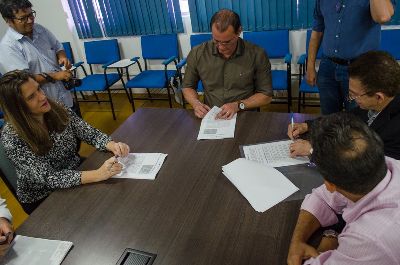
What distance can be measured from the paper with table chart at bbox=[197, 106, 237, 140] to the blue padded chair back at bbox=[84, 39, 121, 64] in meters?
2.52

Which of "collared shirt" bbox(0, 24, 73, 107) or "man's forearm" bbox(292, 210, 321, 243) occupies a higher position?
"collared shirt" bbox(0, 24, 73, 107)

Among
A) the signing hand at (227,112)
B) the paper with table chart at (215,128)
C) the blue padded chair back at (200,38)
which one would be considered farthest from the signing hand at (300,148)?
the blue padded chair back at (200,38)

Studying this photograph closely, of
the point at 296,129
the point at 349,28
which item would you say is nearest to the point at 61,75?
the point at 296,129

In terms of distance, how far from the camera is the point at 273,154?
4.88 ft

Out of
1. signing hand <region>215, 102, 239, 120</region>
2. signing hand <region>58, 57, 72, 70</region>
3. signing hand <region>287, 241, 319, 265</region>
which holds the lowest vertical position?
signing hand <region>287, 241, 319, 265</region>

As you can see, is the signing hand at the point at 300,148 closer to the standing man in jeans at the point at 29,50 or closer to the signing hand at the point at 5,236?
the signing hand at the point at 5,236

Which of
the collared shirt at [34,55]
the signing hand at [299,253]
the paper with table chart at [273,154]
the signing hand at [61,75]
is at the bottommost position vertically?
the signing hand at [299,253]

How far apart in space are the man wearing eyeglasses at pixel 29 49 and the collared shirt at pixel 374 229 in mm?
2246

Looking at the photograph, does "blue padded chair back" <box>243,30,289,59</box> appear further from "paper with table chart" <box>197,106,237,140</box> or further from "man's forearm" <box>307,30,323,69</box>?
"paper with table chart" <box>197,106,237,140</box>

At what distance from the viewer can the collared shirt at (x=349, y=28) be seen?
192 cm

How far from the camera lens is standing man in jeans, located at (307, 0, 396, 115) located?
6.18 ft

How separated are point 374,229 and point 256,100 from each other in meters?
1.50

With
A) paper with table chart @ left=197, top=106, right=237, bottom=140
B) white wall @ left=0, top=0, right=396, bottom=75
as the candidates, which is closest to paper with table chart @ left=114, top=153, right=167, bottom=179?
paper with table chart @ left=197, top=106, right=237, bottom=140

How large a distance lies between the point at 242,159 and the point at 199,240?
0.49 m
